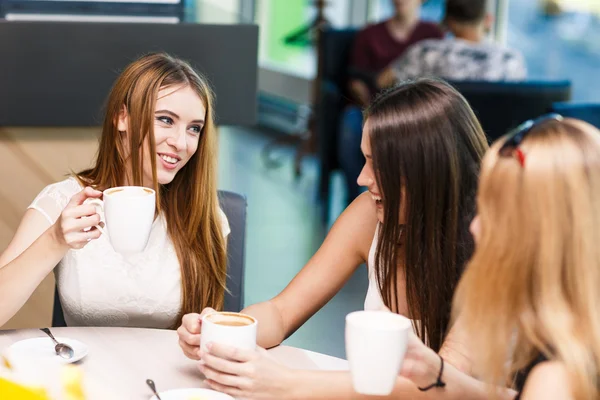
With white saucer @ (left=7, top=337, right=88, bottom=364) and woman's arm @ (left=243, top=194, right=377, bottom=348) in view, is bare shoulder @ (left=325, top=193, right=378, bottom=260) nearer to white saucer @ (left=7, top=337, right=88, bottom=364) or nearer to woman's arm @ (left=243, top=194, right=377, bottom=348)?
woman's arm @ (left=243, top=194, right=377, bottom=348)


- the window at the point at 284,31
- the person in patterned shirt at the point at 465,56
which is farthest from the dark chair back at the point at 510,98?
the window at the point at 284,31

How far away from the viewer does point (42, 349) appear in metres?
1.48

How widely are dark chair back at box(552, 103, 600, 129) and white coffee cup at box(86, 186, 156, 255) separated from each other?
7.10 ft

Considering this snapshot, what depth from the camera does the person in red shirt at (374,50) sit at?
17.0 feet

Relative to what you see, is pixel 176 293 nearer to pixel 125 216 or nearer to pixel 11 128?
pixel 125 216

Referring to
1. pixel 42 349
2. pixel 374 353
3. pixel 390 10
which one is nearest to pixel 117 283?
pixel 42 349

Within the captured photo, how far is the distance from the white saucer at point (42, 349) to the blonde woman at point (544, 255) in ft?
2.21

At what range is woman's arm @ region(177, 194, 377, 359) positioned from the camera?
1.84 metres

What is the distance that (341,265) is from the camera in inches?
74.7

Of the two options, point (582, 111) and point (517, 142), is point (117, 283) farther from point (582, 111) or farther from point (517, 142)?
point (582, 111)

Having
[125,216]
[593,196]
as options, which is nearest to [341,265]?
[125,216]

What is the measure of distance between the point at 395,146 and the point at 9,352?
0.75 metres

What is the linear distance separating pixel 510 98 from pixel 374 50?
58.4 inches

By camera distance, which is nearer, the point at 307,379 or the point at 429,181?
the point at 307,379
